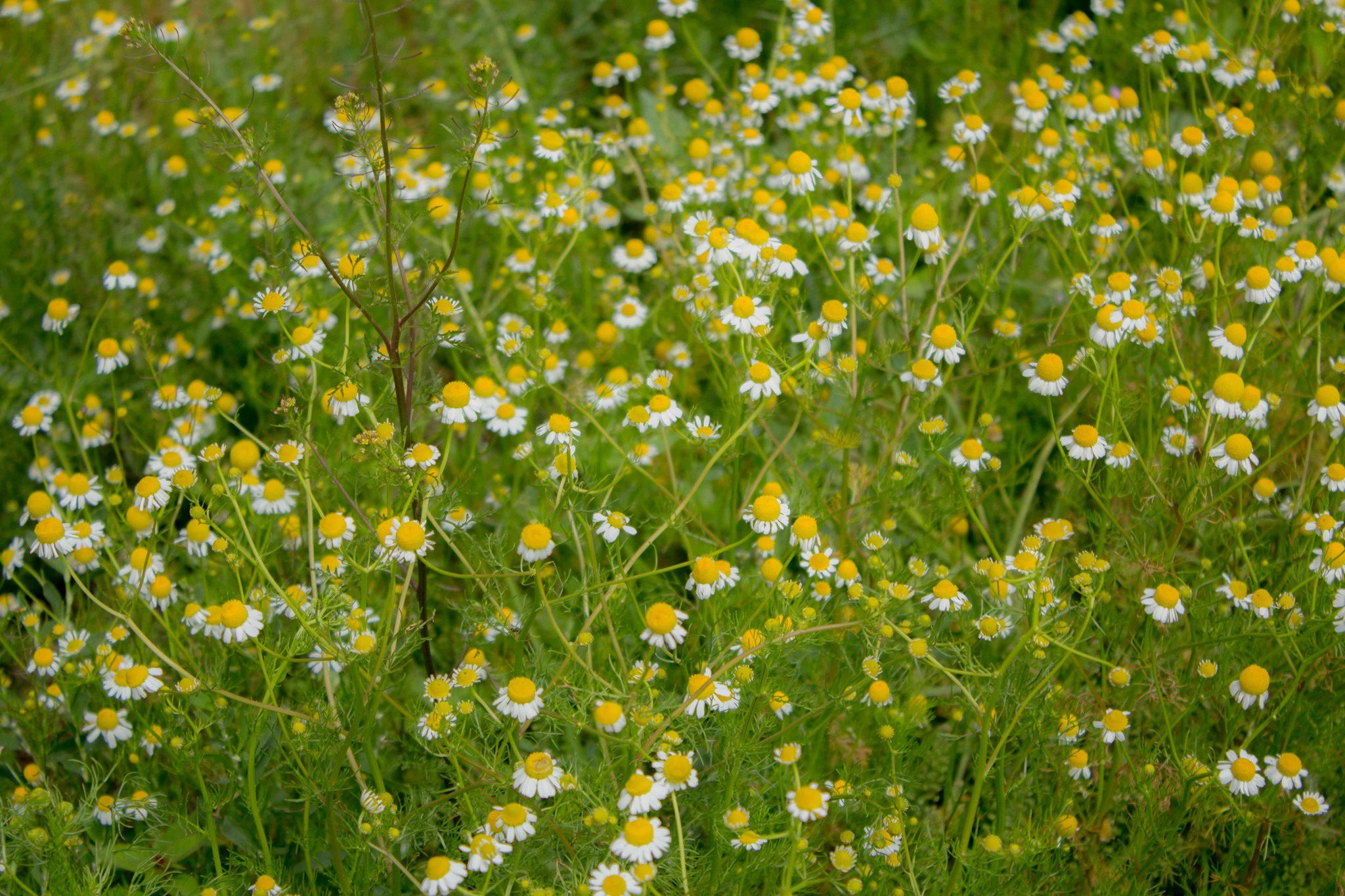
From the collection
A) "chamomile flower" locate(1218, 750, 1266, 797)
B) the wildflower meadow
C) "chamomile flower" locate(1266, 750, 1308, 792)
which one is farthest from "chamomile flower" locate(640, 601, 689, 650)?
"chamomile flower" locate(1266, 750, 1308, 792)

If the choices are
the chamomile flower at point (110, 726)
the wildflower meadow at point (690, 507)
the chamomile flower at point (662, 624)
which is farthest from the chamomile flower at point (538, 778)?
the chamomile flower at point (110, 726)

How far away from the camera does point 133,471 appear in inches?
120

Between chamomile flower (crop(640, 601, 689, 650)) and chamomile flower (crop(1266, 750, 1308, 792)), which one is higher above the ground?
chamomile flower (crop(640, 601, 689, 650))

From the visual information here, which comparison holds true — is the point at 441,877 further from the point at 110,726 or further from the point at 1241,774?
the point at 1241,774

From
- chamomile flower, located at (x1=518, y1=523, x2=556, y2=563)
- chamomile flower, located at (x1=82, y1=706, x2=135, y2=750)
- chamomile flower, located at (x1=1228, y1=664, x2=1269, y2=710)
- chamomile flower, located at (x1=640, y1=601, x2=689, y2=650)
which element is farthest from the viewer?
chamomile flower, located at (x1=82, y1=706, x2=135, y2=750)

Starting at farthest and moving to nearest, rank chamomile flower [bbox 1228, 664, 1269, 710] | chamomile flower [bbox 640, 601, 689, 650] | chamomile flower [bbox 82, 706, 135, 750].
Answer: chamomile flower [bbox 82, 706, 135, 750]
chamomile flower [bbox 1228, 664, 1269, 710]
chamomile flower [bbox 640, 601, 689, 650]

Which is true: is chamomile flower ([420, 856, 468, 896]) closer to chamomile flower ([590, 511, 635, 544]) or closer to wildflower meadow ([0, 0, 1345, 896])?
wildflower meadow ([0, 0, 1345, 896])

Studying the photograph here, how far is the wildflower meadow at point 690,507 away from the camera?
1.87 metres

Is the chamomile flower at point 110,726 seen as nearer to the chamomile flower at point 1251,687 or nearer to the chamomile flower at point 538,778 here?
the chamomile flower at point 538,778

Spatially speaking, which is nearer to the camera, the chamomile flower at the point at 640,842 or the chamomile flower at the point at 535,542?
the chamomile flower at the point at 640,842

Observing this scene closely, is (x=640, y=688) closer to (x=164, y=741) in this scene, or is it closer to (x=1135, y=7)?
(x=164, y=741)

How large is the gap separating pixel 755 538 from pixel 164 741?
4.27 ft

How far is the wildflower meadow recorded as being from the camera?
73.4 inches

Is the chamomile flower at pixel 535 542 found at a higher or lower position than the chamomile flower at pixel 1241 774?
higher
